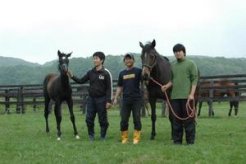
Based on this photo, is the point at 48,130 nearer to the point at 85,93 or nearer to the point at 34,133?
the point at 34,133

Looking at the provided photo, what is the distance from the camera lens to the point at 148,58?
12.0m

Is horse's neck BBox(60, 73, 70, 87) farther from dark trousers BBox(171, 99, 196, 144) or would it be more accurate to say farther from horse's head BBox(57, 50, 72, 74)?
dark trousers BBox(171, 99, 196, 144)

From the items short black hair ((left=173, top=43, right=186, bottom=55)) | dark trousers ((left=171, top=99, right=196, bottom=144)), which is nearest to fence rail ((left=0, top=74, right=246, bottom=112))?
dark trousers ((left=171, top=99, right=196, bottom=144))

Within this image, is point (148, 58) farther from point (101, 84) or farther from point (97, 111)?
point (97, 111)

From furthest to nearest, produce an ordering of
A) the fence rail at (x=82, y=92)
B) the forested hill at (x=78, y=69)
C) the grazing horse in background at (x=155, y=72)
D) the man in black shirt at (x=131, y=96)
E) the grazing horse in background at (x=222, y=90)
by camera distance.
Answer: the forested hill at (x=78, y=69) → the grazing horse in background at (x=222, y=90) → the fence rail at (x=82, y=92) → the grazing horse in background at (x=155, y=72) → the man in black shirt at (x=131, y=96)

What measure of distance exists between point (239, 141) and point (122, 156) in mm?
3581

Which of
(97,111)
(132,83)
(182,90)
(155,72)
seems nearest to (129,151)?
(182,90)

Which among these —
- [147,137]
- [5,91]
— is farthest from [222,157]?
[5,91]

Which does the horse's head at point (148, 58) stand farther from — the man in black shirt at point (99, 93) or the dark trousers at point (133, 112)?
the man in black shirt at point (99, 93)

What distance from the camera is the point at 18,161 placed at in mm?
9125

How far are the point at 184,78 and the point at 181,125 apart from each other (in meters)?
1.03

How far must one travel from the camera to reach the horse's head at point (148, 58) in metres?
11.7

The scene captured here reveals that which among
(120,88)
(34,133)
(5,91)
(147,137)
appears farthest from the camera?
(5,91)

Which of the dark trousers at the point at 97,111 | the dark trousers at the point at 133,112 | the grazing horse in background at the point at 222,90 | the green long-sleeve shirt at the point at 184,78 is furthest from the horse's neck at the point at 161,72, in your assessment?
the grazing horse in background at the point at 222,90
